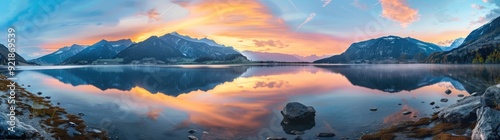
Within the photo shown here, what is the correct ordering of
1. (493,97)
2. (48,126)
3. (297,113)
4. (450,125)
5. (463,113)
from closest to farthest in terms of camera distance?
1. (450,125)
2. (463,113)
3. (493,97)
4. (48,126)
5. (297,113)

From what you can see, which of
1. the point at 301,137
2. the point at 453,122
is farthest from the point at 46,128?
the point at 453,122

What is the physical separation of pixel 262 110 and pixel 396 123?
20.1m

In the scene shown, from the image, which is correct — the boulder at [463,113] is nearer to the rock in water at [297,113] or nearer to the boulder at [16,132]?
the rock in water at [297,113]

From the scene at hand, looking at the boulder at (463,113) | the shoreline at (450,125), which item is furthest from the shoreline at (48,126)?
the boulder at (463,113)

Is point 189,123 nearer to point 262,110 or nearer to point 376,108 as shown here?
point 262,110

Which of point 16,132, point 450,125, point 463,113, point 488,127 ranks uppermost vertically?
point 488,127

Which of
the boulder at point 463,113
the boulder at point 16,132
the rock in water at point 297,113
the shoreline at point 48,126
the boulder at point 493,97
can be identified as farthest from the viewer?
the rock in water at point 297,113

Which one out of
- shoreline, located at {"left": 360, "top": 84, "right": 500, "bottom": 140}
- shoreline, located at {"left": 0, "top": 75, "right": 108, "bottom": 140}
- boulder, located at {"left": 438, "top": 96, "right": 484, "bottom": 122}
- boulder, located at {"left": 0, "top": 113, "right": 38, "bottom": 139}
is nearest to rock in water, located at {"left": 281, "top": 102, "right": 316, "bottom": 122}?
shoreline, located at {"left": 360, "top": 84, "right": 500, "bottom": 140}

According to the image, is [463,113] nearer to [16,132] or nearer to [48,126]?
[16,132]

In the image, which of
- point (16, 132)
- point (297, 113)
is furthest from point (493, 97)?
point (16, 132)

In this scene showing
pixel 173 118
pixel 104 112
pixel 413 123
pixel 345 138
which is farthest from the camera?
pixel 104 112

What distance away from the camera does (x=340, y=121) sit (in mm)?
42062

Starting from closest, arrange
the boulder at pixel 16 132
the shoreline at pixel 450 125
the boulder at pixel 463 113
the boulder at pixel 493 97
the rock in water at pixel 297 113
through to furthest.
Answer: the boulder at pixel 16 132 → the shoreline at pixel 450 125 → the boulder at pixel 463 113 → the boulder at pixel 493 97 → the rock in water at pixel 297 113

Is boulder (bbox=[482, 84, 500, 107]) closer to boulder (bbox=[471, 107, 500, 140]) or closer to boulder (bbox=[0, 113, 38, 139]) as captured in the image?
boulder (bbox=[471, 107, 500, 140])
